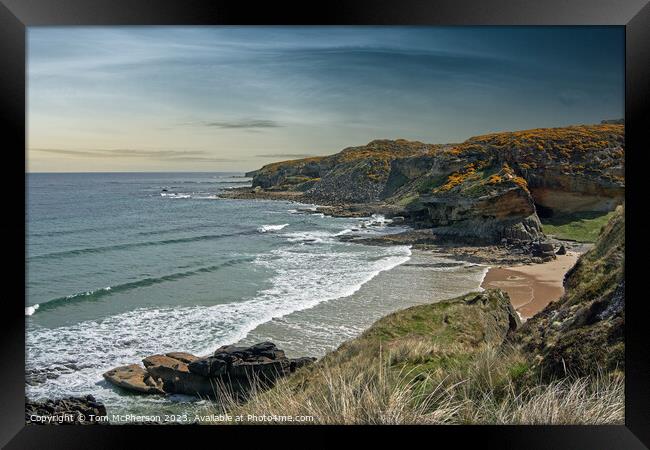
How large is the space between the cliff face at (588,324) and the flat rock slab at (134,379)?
7.97 ft

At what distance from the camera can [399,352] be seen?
10.2 feet

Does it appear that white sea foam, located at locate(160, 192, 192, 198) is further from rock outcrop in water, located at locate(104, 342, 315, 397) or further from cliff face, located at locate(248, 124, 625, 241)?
rock outcrop in water, located at locate(104, 342, 315, 397)

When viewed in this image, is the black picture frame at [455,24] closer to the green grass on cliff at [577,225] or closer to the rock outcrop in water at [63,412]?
the rock outcrop in water at [63,412]

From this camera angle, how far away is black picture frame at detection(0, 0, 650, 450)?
8.84 ft

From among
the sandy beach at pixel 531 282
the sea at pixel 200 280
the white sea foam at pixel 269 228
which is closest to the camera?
the sea at pixel 200 280

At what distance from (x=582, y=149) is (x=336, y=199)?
2013 mm

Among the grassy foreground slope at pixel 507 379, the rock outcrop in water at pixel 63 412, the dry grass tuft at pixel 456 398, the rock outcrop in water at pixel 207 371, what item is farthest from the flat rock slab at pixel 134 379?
the dry grass tuft at pixel 456 398

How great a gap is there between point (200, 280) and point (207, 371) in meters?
1.17

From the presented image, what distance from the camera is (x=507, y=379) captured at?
8.81ft

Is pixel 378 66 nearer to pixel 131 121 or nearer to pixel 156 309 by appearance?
pixel 131 121

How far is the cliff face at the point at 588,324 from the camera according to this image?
8.91ft

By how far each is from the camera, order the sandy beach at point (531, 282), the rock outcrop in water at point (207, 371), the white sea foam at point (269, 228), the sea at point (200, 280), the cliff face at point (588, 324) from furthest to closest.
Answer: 1. the white sea foam at point (269, 228)
2. the sandy beach at point (531, 282)
3. the sea at point (200, 280)
4. the rock outcrop in water at point (207, 371)
5. the cliff face at point (588, 324)

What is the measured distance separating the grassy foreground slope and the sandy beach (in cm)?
66

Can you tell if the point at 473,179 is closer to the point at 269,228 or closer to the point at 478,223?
the point at 478,223
